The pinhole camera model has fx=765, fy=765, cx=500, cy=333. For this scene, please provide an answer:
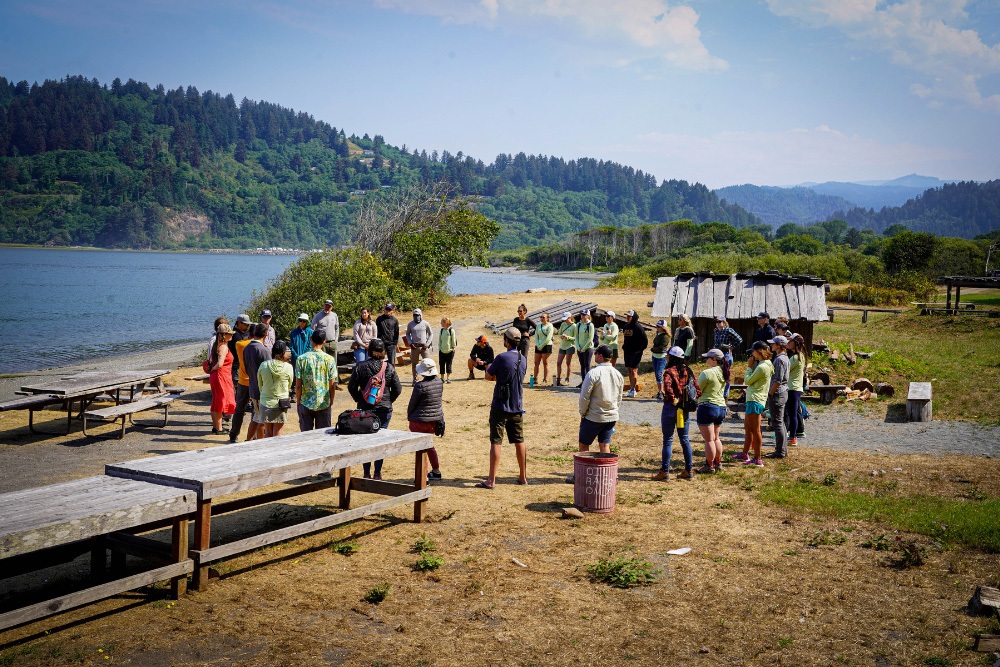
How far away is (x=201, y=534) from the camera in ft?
20.2

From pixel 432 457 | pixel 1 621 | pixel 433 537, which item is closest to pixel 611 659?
pixel 433 537

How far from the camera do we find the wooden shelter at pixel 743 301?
20.6 meters

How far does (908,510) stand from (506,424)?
4787 millimetres

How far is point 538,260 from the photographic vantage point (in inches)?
5349

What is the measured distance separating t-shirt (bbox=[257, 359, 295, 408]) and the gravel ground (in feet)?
22.8

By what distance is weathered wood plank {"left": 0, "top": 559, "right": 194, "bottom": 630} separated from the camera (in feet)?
16.4

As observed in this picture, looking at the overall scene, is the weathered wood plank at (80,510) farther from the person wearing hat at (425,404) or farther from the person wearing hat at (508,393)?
the person wearing hat at (508,393)

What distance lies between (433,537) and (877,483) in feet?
20.0

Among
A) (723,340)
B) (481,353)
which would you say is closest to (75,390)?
(481,353)

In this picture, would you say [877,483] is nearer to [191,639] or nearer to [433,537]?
[433,537]

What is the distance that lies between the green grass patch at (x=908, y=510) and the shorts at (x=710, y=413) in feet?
3.43

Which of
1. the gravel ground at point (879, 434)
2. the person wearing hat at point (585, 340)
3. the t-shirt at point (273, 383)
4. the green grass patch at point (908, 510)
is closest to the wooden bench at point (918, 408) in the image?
the gravel ground at point (879, 434)

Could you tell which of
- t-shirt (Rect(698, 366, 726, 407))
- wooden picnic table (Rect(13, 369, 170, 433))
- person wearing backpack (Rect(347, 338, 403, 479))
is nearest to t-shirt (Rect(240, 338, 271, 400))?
person wearing backpack (Rect(347, 338, 403, 479))

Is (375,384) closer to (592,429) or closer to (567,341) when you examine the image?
(592,429)
